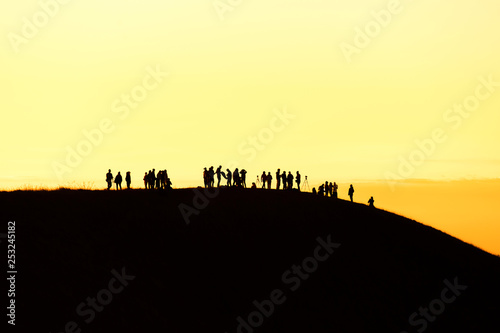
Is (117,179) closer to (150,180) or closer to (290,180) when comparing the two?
(150,180)

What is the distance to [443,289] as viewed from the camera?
49.2 meters

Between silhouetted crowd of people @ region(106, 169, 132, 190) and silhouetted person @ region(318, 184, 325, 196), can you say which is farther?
silhouetted person @ region(318, 184, 325, 196)

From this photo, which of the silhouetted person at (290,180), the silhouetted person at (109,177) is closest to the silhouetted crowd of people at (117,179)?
the silhouetted person at (109,177)

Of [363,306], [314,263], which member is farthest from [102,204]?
[363,306]

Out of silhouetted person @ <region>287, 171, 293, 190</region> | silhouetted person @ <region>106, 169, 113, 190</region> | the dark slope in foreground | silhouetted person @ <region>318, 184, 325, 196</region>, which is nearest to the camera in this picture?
the dark slope in foreground

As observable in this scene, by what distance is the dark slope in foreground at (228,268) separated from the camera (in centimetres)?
3850

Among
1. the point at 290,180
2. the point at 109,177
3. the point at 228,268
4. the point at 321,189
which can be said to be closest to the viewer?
the point at 228,268

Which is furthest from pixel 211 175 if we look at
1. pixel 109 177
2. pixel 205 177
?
pixel 109 177

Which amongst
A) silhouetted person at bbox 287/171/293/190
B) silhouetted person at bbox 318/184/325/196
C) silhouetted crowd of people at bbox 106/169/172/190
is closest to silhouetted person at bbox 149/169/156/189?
silhouetted crowd of people at bbox 106/169/172/190

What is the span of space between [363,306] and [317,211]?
13257mm

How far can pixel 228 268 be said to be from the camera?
4400 centimetres

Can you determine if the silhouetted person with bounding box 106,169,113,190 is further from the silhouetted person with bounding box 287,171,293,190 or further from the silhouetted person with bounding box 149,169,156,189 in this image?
the silhouetted person with bounding box 287,171,293,190

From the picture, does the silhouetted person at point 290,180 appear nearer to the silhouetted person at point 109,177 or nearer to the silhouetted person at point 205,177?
the silhouetted person at point 205,177

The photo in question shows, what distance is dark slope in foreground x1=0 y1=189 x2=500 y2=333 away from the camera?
38.5m
